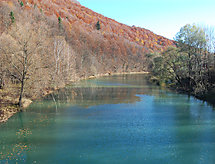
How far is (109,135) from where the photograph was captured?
49.6 feet

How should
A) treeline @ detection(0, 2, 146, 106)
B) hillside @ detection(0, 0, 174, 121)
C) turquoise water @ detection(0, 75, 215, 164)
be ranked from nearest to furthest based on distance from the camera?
turquoise water @ detection(0, 75, 215, 164)
treeline @ detection(0, 2, 146, 106)
hillside @ detection(0, 0, 174, 121)

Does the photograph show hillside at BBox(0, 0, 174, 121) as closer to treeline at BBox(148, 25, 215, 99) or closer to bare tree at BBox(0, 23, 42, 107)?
bare tree at BBox(0, 23, 42, 107)

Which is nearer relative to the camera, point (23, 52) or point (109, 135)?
point (109, 135)

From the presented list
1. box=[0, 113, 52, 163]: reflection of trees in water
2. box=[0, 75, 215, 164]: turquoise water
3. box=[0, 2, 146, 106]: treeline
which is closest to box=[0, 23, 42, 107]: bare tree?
box=[0, 2, 146, 106]: treeline

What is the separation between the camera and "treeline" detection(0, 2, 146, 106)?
847 inches

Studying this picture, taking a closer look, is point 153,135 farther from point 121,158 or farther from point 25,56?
point 25,56

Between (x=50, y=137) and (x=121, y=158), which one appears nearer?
(x=121, y=158)

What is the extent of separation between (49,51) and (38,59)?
590 inches

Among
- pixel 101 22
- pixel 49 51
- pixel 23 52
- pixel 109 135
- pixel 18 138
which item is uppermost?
pixel 101 22

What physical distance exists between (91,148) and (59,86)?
28.2 meters

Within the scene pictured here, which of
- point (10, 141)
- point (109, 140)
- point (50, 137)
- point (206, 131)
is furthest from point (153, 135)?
point (10, 141)

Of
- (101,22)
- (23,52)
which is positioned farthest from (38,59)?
(101,22)

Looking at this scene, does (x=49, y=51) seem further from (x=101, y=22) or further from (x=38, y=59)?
(x=101, y=22)

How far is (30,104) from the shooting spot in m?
25.2
